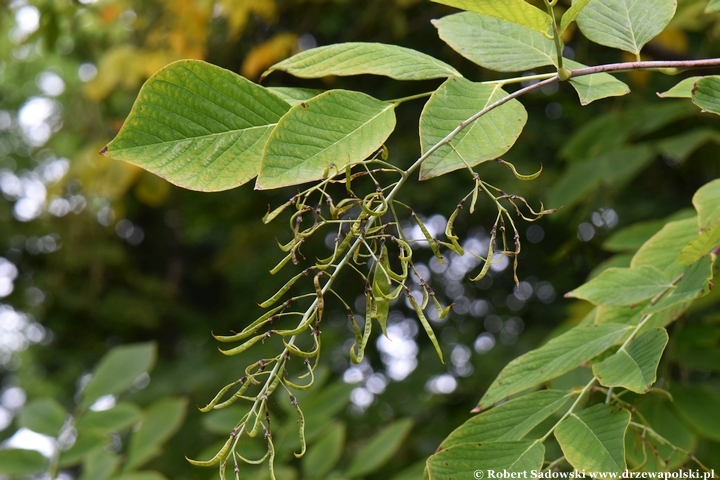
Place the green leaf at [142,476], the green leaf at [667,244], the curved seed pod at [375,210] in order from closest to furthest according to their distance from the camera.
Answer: the curved seed pod at [375,210], the green leaf at [667,244], the green leaf at [142,476]

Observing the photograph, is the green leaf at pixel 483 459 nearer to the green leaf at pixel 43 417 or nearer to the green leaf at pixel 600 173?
the green leaf at pixel 600 173

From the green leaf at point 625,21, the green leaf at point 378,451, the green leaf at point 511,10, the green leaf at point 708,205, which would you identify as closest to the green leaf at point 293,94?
the green leaf at point 511,10

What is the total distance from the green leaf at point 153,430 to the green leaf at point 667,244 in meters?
0.82

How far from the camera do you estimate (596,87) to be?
0.49 meters

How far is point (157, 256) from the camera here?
4.45 metres

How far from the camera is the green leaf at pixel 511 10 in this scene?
45 centimetres

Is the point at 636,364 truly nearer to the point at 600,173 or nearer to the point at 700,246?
the point at 700,246

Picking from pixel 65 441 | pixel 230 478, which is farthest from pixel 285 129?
pixel 65 441

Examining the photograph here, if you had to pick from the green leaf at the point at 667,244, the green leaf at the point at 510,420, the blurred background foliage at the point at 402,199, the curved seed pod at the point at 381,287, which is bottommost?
the blurred background foliage at the point at 402,199

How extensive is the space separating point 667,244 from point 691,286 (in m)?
0.14

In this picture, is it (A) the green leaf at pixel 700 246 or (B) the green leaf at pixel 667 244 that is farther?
(B) the green leaf at pixel 667 244

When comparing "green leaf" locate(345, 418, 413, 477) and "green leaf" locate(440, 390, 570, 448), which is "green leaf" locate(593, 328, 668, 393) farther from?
"green leaf" locate(345, 418, 413, 477)


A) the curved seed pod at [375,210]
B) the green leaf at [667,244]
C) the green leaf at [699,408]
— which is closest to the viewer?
the curved seed pod at [375,210]

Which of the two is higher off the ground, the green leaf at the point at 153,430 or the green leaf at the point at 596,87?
the green leaf at the point at 596,87
